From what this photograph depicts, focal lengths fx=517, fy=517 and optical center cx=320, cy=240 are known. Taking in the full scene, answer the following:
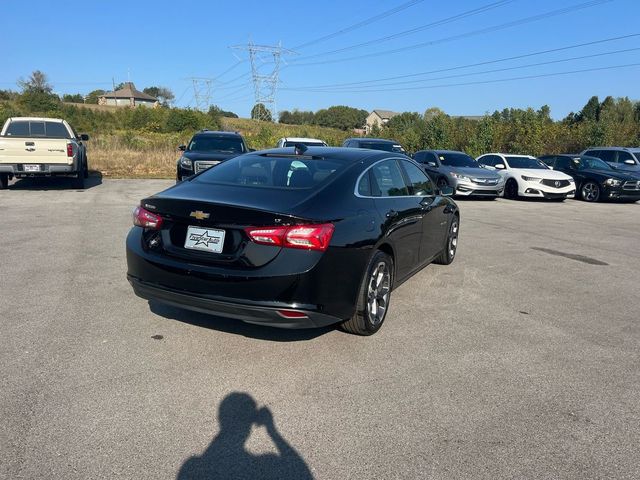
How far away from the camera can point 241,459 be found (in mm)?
2717

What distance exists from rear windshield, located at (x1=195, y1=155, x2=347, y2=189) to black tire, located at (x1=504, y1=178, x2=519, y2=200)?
47.5 feet

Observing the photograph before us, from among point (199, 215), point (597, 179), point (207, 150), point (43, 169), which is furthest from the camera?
point (597, 179)

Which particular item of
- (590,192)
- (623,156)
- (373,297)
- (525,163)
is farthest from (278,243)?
(623,156)

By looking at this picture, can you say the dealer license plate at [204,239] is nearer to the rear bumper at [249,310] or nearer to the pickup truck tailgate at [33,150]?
the rear bumper at [249,310]

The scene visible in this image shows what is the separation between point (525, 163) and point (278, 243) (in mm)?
16923

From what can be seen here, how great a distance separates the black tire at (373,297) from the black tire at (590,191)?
1587 centimetres

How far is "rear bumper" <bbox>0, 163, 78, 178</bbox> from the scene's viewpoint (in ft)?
44.0

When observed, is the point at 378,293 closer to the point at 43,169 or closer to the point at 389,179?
the point at 389,179

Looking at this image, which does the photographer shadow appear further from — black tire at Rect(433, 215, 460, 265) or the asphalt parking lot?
black tire at Rect(433, 215, 460, 265)

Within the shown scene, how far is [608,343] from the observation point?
4531 millimetres

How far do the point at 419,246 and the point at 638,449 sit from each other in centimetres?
299

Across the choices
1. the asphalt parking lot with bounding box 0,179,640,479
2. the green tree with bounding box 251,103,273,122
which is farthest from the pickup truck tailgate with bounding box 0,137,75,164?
the green tree with bounding box 251,103,273,122

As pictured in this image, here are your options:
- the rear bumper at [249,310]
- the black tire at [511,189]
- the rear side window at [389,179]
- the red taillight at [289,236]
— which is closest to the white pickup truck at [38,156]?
the rear side window at [389,179]

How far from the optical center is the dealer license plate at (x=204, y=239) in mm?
3750
